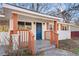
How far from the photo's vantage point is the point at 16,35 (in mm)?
5059

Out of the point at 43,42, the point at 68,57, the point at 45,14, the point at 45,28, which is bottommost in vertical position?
the point at 68,57

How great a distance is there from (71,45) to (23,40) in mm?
1139

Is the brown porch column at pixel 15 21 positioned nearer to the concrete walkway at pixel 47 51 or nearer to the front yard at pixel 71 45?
the concrete walkway at pixel 47 51

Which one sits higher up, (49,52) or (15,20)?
(15,20)

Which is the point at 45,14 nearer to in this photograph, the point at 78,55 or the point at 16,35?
the point at 16,35

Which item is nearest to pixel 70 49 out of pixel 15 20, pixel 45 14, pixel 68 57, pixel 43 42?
pixel 68 57

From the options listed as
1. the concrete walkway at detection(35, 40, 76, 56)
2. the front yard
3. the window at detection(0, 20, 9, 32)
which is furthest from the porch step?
the window at detection(0, 20, 9, 32)

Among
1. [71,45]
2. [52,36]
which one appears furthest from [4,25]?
[71,45]

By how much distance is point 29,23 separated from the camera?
525cm

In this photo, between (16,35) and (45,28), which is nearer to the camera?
(16,35)

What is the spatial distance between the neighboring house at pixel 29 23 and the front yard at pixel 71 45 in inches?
4.9

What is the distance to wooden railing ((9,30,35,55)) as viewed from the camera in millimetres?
5012

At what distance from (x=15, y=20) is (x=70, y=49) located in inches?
57.4

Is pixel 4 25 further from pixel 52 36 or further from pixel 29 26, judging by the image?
pixel 52 36
